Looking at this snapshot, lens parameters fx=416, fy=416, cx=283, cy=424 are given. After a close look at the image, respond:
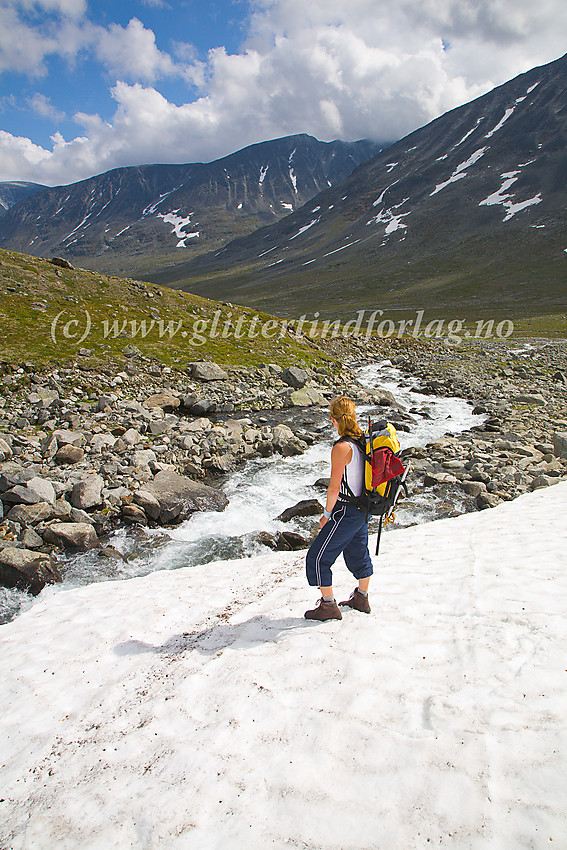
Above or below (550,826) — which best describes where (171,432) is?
above

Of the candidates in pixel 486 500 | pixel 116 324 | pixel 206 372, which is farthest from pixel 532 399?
pixel 116 324

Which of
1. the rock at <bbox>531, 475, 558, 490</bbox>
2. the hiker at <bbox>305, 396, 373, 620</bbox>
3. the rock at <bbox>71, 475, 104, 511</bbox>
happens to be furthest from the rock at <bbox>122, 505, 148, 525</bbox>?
the rock at <bbox>531, 475, 558, 490</bbox>

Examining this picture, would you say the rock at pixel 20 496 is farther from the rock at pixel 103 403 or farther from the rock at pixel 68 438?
the rock at pixel 103 403

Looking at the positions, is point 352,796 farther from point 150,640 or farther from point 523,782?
point 150,640

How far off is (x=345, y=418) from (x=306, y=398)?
828 inches

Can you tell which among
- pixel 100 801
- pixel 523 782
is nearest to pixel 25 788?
pixel 100 801

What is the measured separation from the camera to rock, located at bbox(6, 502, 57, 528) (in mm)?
11359

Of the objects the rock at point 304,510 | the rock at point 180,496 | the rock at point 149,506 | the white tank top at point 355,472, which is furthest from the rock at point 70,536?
the white tank top at point 355,472

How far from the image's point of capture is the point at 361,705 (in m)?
4.91

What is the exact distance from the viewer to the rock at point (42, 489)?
12.1 meters

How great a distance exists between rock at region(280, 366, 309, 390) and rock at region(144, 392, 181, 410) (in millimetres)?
9144

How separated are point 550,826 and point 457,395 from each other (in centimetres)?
2958

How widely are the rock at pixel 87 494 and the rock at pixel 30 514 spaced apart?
827 mm

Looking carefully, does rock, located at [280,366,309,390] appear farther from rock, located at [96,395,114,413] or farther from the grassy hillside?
rock, located at [96,395,114,413]
